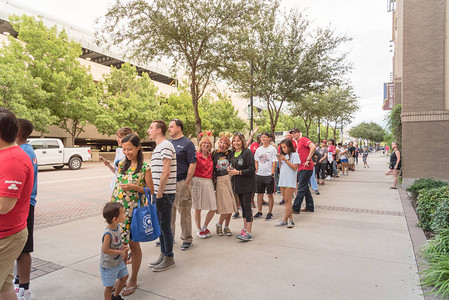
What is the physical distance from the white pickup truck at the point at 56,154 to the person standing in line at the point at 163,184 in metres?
15.9

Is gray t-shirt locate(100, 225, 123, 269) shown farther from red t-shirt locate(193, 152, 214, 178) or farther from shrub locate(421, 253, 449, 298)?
shrub locate(421, 253, 449, 298)

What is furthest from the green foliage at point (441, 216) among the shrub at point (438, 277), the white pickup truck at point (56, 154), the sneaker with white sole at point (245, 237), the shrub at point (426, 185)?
the white pickup truck at point (56, 154)

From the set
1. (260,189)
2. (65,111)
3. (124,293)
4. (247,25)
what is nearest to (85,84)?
(65,111)

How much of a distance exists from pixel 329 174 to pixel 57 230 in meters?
12.9

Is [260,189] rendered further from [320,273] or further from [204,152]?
[320,273]

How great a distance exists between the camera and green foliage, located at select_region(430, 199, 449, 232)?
4512 millimetres

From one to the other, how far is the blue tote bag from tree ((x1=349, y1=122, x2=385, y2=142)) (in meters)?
74.9

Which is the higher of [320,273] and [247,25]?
[247,25]

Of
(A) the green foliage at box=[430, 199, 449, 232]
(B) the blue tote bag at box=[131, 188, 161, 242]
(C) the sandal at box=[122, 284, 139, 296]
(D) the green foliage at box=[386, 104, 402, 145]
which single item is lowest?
(C) the sandal at box=[122, 284, 139, 296]

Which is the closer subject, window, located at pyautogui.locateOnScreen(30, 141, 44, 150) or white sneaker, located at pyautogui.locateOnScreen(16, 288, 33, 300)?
white sneaker, located at pyautogui.locateOnScreen(16, 288, 33, 300)

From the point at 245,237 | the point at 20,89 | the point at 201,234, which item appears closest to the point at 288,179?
the point at 245,237

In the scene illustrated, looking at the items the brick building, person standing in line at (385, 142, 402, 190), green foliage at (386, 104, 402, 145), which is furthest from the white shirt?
green foliage at (386, 104, 402, 145)

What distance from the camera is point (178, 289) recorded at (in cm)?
322

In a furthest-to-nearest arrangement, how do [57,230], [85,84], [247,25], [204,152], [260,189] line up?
[85,84] < [247,25] < [260,189] < [57,230] < [204,152]
